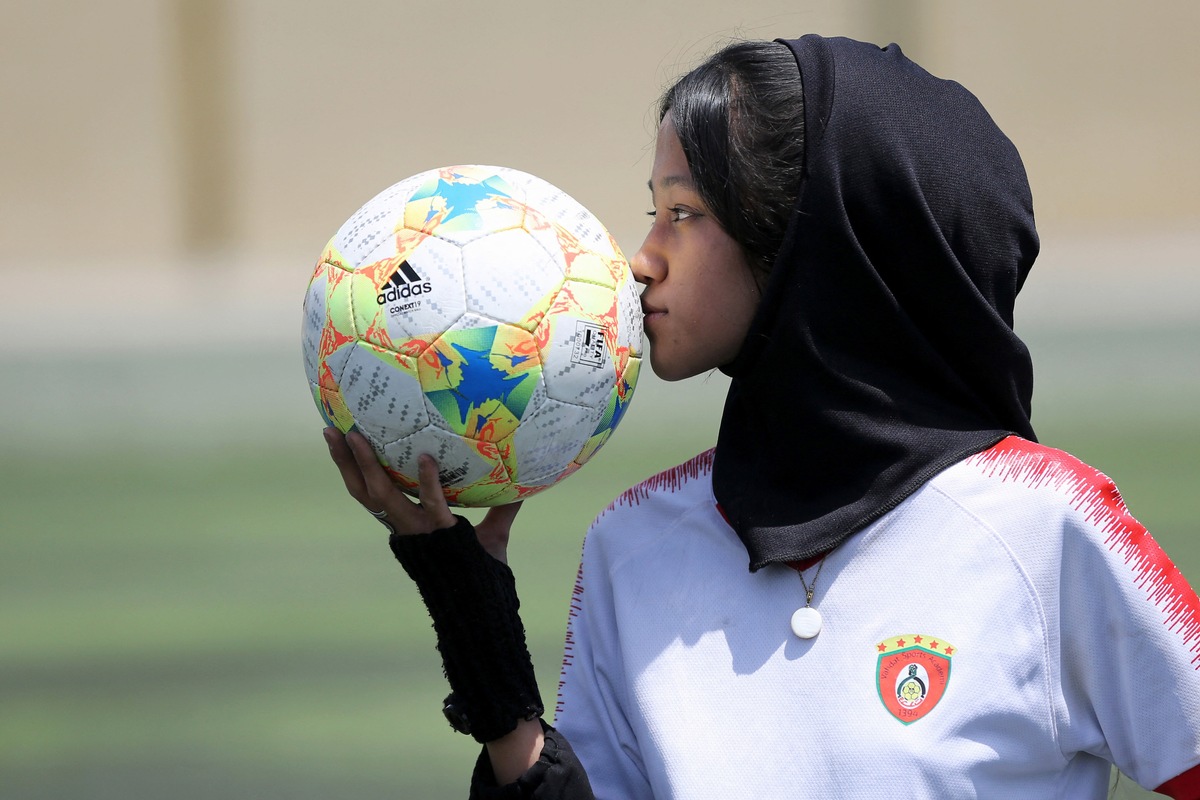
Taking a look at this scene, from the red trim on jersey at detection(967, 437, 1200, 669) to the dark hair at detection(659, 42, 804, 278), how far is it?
1.29 ft

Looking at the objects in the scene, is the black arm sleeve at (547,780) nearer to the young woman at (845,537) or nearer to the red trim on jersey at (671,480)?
the young woman at (845,537)

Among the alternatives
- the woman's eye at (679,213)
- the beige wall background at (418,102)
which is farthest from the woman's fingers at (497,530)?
the beige wall background at (418,102)

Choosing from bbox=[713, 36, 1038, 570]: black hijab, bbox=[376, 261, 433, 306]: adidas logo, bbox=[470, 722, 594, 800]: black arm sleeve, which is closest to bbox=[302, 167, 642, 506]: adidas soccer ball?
bbox=[376, 261, 433, 306]: adidas logo

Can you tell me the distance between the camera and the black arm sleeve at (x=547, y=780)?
168 cm

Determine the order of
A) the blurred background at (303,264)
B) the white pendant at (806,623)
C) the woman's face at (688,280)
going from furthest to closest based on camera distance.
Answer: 1. the blurred background at (303,264)
2. the woman's face at (688,280)
3. the white pendant at (806,623)

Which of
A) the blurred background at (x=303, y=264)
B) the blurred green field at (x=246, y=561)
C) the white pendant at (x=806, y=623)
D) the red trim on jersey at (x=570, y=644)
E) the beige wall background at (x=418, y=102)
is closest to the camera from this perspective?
the white pendant at (x=806, y=623)

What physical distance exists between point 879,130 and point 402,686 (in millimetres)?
3034

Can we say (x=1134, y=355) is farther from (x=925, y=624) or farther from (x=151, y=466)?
(x=925, y=624)

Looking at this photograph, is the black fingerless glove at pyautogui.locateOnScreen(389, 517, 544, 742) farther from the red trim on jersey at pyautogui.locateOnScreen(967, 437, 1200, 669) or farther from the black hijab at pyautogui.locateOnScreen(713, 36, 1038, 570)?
the red trim on jersey at pyautogui.locateOnScreen(967, 437, 1200, 669)

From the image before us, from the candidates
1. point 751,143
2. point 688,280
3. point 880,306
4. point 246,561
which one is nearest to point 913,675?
point 880,306

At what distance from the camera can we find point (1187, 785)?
1.52 meters

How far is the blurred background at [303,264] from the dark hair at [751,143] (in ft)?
9.02

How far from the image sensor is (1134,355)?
671 centimetres

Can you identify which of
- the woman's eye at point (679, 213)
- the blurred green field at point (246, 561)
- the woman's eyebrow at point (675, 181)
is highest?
the woman's eyebrow at point (675, 181)
